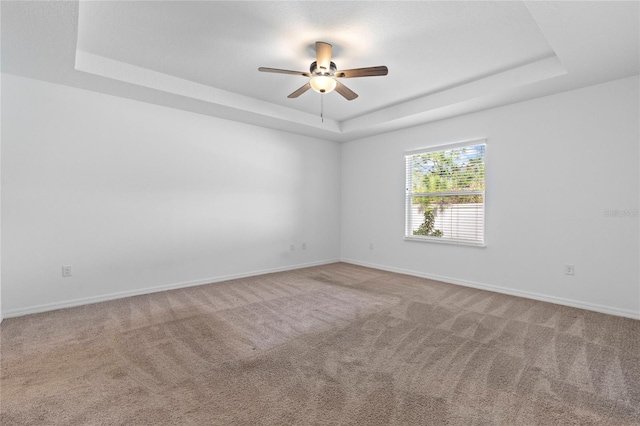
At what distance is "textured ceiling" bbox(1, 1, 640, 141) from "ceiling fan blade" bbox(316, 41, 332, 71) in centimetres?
11

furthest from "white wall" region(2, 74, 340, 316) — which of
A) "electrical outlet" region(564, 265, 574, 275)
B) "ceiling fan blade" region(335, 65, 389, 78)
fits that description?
"electrical outlet" region(564, 265, 574, 275)

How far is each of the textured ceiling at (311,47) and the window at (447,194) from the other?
710 mm

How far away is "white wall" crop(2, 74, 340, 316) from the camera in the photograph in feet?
10.5

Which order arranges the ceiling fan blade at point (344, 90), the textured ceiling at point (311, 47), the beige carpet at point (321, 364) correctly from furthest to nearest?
the ceiling fan blade at point (344, 90)
the textured ceiling at point (311, 47)
the beige carpet at point (321, 364)

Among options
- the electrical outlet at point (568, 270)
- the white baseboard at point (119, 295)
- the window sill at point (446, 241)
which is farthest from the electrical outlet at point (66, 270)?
the electrical outlet at point (568, 270)

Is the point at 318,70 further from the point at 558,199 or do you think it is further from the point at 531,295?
the point at 531,295

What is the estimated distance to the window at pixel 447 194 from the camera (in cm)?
433

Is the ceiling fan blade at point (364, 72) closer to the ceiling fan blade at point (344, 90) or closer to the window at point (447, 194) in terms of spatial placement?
the ceiling fan blade at point (344, 90)

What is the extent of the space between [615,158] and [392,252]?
124 inches

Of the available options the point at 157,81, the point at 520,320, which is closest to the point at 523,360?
the point at 520,320

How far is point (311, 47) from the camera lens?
290 cm

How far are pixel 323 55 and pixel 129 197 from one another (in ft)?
9.88

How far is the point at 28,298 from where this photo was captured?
127 inches

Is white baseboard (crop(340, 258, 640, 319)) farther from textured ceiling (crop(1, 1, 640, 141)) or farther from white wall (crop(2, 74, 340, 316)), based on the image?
textured ceiling (crop(1, 1, 640, 141))
